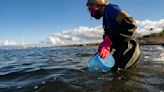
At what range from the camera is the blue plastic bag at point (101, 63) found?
764 cm

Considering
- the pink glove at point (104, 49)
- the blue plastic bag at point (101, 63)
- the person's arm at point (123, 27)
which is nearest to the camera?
the pink glove at point (104, 49)

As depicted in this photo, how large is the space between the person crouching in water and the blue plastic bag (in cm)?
14

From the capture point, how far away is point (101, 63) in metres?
7.71

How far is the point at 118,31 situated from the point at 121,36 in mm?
194

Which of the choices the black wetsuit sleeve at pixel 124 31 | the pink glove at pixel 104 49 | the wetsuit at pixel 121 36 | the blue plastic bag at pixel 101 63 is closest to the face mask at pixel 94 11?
the wetsuit at pixel 121 36

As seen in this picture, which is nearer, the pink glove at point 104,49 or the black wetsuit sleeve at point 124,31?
the pink glove at point 104,49

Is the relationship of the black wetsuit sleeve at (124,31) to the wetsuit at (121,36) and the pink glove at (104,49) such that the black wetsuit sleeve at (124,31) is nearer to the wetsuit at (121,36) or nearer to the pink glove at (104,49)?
the wetsuit at (121,36)

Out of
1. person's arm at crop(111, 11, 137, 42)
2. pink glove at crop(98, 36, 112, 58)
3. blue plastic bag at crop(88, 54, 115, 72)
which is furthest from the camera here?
blue plastic bag at crop(88, 54, 115, 72)

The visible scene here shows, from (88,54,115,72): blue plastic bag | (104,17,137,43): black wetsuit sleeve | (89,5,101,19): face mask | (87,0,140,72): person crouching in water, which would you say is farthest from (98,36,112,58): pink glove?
(89,5,101,19): face mask

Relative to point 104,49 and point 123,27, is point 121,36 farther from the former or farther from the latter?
point 104,49

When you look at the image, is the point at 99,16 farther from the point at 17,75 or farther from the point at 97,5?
the point at 17,75

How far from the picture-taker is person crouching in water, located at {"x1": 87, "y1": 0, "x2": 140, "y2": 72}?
7.29 m

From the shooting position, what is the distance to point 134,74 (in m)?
7.96

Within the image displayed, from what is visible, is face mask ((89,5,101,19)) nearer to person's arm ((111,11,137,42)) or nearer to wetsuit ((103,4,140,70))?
wetsuit ((103,4,140,70))
